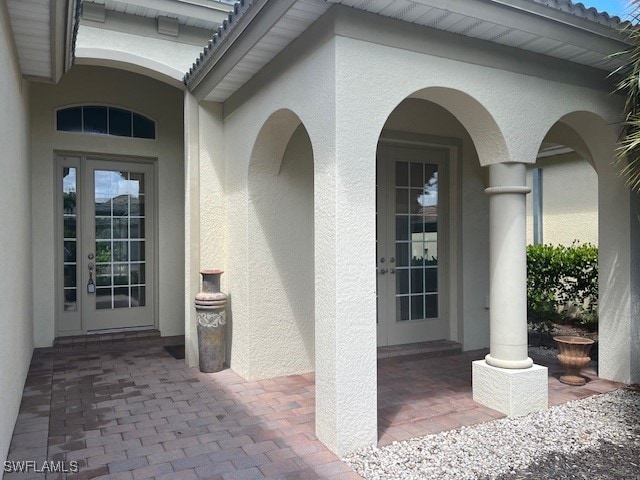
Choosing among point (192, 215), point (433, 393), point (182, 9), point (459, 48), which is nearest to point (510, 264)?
point (433, 393)

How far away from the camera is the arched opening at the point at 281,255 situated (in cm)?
570

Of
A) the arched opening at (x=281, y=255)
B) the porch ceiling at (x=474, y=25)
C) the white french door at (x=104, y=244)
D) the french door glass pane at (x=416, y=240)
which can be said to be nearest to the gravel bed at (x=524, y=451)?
the arched opening at (x=281, y=255)

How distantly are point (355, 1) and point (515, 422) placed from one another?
12.6ft

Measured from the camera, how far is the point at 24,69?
509cm

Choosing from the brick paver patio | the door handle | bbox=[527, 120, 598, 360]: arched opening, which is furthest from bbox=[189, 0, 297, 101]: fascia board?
bbox=[527, 120, 598, 360]: arched opening

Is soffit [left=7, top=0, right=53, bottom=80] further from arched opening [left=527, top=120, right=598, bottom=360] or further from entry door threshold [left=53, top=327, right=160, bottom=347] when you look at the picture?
arched opening [left=527, top=120, right=598, bottom=360]

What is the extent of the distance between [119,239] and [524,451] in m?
6.40

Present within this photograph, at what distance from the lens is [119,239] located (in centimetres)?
782

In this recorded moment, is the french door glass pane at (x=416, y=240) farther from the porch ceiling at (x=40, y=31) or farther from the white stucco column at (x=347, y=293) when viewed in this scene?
the porch ceiling at (x=40, y=31)

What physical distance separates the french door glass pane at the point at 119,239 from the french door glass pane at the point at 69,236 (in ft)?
1.01

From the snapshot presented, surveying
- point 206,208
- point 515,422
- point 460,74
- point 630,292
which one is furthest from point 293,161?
point 630,292

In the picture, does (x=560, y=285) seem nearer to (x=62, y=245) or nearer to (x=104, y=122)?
(x=104, y=122)

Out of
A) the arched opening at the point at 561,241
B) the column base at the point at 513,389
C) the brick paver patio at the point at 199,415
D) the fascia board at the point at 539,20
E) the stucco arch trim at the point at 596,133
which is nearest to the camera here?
the brick paver patio at the point at 199,415

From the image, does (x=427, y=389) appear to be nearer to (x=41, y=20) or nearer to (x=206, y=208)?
(x=206, y=208)
